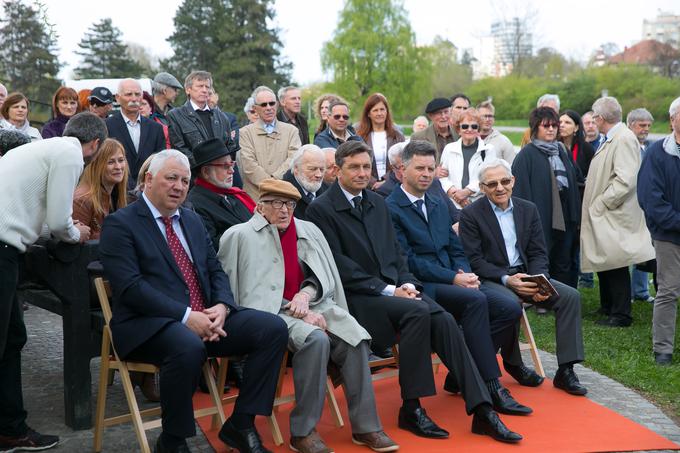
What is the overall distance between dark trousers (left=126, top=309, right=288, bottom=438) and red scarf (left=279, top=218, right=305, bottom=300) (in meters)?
0.51

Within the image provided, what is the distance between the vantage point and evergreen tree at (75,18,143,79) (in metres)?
40.4

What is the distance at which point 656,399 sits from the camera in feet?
20.6

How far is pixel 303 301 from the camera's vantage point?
5.43 metres

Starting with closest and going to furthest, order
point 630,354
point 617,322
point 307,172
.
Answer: point 307,172 → point 630,354 → point 617,322

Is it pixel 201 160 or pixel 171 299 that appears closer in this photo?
pixel 171 299

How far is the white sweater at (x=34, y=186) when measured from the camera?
16.0 feet

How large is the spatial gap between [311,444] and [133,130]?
422 centimetres

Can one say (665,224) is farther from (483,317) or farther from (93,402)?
(93,402)

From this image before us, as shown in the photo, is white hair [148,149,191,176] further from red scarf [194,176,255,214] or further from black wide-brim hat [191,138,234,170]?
red scarf [194,176,255,214]

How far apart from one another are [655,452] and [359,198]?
103 inches

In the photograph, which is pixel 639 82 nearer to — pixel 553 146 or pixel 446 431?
pixel 553 146

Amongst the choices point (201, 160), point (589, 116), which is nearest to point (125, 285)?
point (201, 160)

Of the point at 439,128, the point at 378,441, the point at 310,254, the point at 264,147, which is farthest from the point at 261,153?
the point at 378,441

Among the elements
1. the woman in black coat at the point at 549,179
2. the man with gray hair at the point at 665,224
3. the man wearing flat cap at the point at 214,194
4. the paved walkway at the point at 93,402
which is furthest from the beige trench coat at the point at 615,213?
the man wearing flat cap at the point at 214,194
